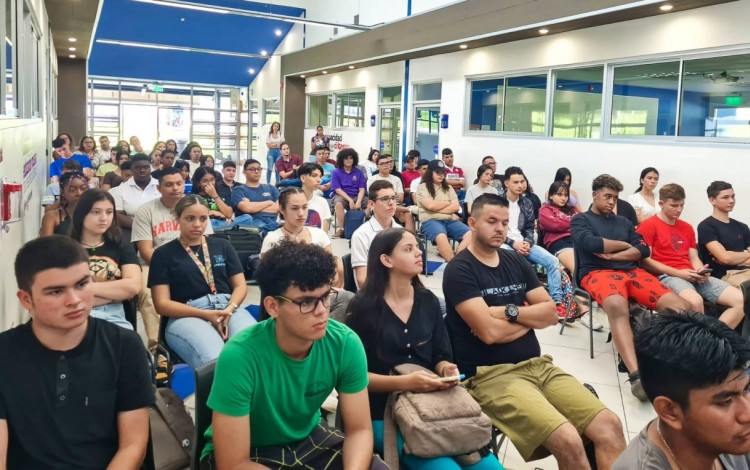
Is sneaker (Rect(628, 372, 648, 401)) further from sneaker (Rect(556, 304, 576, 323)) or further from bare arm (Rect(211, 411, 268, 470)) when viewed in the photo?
bare arm (Rect(211, 411, 268, 470))

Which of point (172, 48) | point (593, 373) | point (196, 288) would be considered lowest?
point (593, 373)

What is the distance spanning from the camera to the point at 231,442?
1.89 metres

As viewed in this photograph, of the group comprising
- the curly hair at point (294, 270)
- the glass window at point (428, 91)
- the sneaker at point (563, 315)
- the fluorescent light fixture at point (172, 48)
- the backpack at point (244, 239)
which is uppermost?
the fluorescent light fixture at point (172, 48)

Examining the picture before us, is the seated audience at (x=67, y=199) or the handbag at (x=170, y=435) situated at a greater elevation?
the seated audience at (x=67, y=199)

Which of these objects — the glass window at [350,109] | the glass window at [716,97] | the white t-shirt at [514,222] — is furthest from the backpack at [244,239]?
the glass window at [350,109]

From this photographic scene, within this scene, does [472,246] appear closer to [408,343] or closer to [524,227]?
[408,343]

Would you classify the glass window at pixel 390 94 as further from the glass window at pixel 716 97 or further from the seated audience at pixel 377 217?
the seated audience at pixel 377 217

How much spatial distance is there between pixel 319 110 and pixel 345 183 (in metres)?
9.43

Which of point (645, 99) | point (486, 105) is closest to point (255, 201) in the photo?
point (645, 99)

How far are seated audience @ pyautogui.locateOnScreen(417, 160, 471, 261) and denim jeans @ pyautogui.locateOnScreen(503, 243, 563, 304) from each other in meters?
1.19

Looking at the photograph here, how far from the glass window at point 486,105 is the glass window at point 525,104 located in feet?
0.60

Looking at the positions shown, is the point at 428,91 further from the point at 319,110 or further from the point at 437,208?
the point at 437,208

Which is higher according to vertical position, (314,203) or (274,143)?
(274,143)

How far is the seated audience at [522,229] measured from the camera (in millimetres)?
6046
